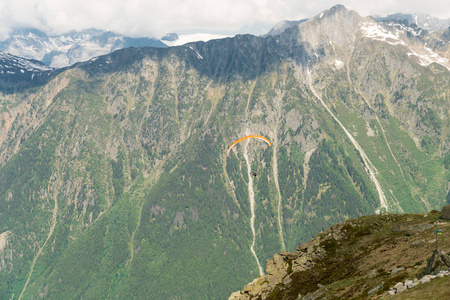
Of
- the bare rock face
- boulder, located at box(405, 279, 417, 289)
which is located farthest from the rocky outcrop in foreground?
boulder, located at box(405, 279, 417, 289)

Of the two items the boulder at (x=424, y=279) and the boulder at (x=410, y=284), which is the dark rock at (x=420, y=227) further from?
the boulder at (x=410, y=284)

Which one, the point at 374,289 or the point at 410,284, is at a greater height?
the point at 410,284

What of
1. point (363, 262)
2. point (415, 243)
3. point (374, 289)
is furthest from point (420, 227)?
point (374, 289)

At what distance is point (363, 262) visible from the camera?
6812 cm

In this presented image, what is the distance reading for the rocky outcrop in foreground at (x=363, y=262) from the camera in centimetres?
4922

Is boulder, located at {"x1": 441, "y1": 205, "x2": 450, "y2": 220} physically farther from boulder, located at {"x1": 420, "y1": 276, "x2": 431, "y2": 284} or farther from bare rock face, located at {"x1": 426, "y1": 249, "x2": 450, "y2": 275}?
boulder, located at {"x1": 420, "y1": 276, "x2": 431, "y2": 284}

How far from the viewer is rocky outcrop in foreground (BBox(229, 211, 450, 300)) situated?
49.2m

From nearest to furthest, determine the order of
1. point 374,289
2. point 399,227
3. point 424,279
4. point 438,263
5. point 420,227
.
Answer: point 424,279
point 438,263
point 374,289
point 420,227
point 399,227

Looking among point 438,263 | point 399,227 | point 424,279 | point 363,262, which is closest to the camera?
point 424,279

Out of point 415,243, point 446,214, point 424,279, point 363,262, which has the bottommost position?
point 363,262

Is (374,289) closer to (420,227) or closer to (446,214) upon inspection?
(420,227)

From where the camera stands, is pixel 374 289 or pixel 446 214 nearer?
pixel 374 289

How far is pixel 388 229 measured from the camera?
82750 millimetres

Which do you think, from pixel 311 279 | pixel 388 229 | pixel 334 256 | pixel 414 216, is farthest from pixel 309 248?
pixel 414 216
